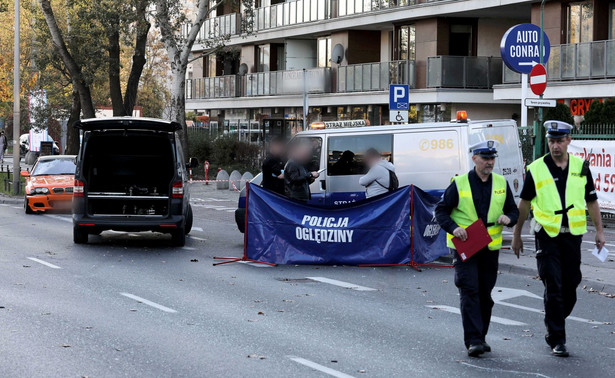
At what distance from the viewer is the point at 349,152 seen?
17609mm

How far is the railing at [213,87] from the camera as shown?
52750 mm

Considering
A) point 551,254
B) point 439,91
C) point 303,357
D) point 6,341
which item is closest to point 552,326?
point 551,254

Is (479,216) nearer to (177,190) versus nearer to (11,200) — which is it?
(177,190)

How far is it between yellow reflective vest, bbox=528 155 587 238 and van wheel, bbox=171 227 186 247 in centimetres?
958

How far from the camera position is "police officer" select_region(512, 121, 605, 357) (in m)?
8.61

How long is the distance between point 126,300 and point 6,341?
2623 millimetres

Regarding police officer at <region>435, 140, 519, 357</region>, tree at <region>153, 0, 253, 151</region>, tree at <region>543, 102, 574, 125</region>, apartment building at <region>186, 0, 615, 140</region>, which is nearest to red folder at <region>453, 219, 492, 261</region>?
police officer at <region>435, 140, 519, 357</region>

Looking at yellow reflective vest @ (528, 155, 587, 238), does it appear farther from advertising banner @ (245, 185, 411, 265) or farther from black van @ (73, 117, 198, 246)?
black van @ (73, 117, 198, 246)

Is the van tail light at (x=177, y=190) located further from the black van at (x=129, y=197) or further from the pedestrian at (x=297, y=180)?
the pedestrian at (x=297, y=180)

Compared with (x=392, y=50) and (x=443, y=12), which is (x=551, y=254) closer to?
(x=443, y=12)

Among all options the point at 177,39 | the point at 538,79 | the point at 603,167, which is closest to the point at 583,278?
the point at 603,167

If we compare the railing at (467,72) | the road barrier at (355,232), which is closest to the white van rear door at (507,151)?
the road barrier at (355,232)

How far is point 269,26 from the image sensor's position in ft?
160

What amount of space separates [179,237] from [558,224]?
9.99 m
